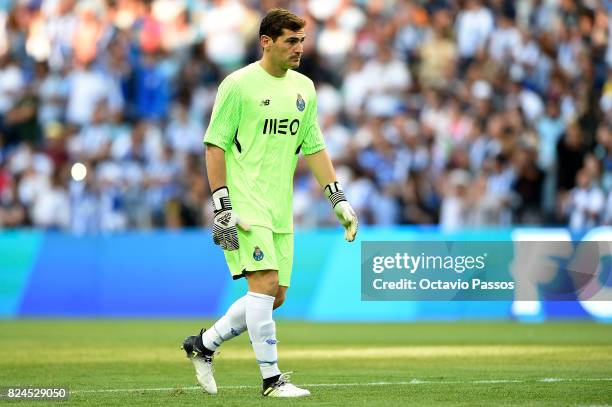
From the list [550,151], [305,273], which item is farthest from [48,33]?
[550,151]

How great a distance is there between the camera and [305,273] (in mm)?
21109

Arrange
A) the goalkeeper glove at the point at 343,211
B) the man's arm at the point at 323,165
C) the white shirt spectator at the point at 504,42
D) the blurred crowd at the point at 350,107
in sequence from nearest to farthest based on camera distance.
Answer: the goalkeeper glove at the point at 343,211
the man's arm at the point at 323,165
the blurred crowd at the point at 350,107
the white shirt spectator at the point at 504,42

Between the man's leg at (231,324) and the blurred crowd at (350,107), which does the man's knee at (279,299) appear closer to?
the man's leg at (231,324)

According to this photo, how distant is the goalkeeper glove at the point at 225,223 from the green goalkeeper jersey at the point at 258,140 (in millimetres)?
132

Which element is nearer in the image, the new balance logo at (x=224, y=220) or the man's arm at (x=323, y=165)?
the new balance logo at (x=224, y=220)

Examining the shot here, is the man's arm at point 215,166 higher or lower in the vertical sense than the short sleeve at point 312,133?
lower

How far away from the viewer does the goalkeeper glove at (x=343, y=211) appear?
32.1 ft

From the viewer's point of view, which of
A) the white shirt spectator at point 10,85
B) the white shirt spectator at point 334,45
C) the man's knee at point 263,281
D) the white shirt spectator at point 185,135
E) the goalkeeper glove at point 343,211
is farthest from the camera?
the white shirt spectator at point 10,85

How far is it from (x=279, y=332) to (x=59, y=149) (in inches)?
358

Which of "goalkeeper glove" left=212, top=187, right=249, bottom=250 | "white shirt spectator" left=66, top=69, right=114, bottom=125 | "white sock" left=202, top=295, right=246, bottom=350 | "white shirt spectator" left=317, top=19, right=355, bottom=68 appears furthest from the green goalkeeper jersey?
"white shirt spectator" left=66, top=69, right=114, bottom=125

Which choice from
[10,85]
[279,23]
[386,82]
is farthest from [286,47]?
[10,85]

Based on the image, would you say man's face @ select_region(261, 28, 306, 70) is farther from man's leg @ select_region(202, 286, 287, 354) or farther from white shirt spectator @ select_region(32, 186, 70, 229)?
white shirt spectator @ select_region(32, 186, 70, 229)

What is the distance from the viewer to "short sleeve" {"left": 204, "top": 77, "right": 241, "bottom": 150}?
941 centimetres

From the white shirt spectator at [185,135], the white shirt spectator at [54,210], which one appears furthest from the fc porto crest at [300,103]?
the white shirt spectator at [185,135]
